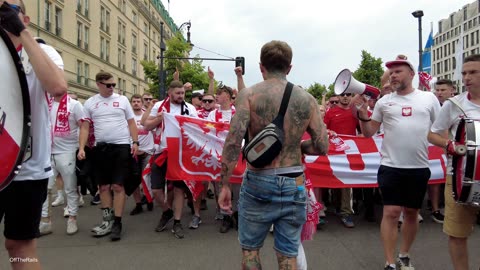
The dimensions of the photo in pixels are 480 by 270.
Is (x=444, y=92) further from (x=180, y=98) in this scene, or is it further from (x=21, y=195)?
(x=21, y=195)

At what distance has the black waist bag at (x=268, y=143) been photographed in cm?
251

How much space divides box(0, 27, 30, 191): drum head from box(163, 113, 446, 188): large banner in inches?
134

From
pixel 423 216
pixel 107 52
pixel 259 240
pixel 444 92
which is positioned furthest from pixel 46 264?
pixel 107 52

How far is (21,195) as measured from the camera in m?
2.33

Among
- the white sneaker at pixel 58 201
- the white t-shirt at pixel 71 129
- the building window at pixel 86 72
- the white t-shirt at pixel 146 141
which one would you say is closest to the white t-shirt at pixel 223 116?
the white t-shirt at pixel 146 141

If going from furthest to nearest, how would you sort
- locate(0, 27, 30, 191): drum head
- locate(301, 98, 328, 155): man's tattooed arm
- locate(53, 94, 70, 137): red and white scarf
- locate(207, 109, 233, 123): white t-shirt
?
locate(207, 109, 233, 123): white t-shirt
locate(53, 94, 70, 137): red and white scarf
locate(301, 98, 328, 155): man's tattooed arm
locate(0, 27, 30, 191): drum head

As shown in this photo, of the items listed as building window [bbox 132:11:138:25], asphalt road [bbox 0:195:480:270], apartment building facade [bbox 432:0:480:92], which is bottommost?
asphalt road [bbox 0:195:480:270]

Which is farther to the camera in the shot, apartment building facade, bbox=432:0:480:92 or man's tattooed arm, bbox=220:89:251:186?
apartment building facade, bbox=432:0:480:92

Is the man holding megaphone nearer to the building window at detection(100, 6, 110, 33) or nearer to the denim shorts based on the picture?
the denim shorts

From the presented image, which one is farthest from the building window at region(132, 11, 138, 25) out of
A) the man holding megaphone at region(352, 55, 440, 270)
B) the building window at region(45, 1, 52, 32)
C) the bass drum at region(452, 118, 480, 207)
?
the bass drum at region(452, 118, 480, 207)

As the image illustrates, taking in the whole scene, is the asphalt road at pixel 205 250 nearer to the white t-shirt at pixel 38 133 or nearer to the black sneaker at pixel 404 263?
the black sneaker at pixel 404 263

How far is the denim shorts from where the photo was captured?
2.59 metres

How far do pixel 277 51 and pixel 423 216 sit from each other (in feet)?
15.1

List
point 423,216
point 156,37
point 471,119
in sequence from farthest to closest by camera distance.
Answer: point 156,37 < point 423,216 < point 471,119
